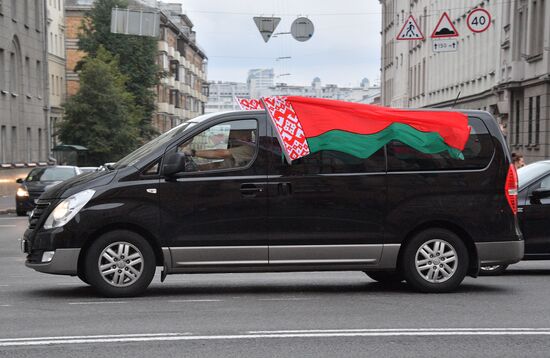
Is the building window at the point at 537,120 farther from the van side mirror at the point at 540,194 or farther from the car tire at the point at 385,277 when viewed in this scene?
the car tire at the point at 385,277

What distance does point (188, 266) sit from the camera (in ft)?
37.3

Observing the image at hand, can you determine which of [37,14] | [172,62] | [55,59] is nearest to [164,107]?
[172,62]

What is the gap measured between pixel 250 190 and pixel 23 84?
45373 millimetres

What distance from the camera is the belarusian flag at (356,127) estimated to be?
38.1ft

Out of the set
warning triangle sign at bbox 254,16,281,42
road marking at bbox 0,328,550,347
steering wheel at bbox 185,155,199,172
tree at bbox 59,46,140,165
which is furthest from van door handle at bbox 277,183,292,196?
tree at bbox 59,46,140,165

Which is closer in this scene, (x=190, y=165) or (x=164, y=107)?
(x=190, y=165)

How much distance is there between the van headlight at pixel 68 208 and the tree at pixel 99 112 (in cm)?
5157

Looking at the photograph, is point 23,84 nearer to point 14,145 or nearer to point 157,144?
point 14,145

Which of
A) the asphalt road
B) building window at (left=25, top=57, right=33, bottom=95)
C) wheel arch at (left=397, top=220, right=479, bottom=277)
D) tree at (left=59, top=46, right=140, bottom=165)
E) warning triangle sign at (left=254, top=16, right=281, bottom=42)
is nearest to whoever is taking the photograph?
the asphalt road

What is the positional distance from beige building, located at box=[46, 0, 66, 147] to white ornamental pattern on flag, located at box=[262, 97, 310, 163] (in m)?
59.8

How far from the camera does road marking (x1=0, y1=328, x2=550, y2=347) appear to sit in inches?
336

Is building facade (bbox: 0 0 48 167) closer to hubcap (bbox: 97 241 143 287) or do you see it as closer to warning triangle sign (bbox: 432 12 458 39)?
warning triangle sign (bbox: 432 12 458 39)

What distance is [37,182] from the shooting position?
33500mm

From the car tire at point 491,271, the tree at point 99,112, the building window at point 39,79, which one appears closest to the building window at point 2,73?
the building window at point 39,79
